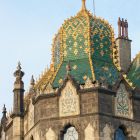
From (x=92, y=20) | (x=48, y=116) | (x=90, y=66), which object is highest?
(x=92, y=20)

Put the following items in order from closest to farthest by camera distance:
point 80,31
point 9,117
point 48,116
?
point 48,116 < point 80,31 < point 9,117

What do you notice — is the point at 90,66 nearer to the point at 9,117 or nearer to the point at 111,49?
the point at 111,49

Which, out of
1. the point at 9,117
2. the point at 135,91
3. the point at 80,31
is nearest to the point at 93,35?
the point at 80,31

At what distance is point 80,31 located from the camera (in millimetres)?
50844

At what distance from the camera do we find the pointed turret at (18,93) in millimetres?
51562

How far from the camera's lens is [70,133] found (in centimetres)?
4697

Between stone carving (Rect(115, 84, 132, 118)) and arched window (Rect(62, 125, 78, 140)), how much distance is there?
9.91 feet

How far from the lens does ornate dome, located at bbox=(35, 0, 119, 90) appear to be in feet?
161

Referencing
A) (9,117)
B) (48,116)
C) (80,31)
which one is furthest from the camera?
(9,117)

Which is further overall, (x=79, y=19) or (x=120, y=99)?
(x=79, y=19)

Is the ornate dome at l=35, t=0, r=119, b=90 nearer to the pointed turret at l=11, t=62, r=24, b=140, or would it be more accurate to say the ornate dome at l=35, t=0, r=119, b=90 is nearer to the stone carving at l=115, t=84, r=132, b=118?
the stone carving at l=115, t=84, r=132, b=118

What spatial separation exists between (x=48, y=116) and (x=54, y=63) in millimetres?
4973

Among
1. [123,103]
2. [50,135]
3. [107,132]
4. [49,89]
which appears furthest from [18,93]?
[107,132]

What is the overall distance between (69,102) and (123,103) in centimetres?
356
